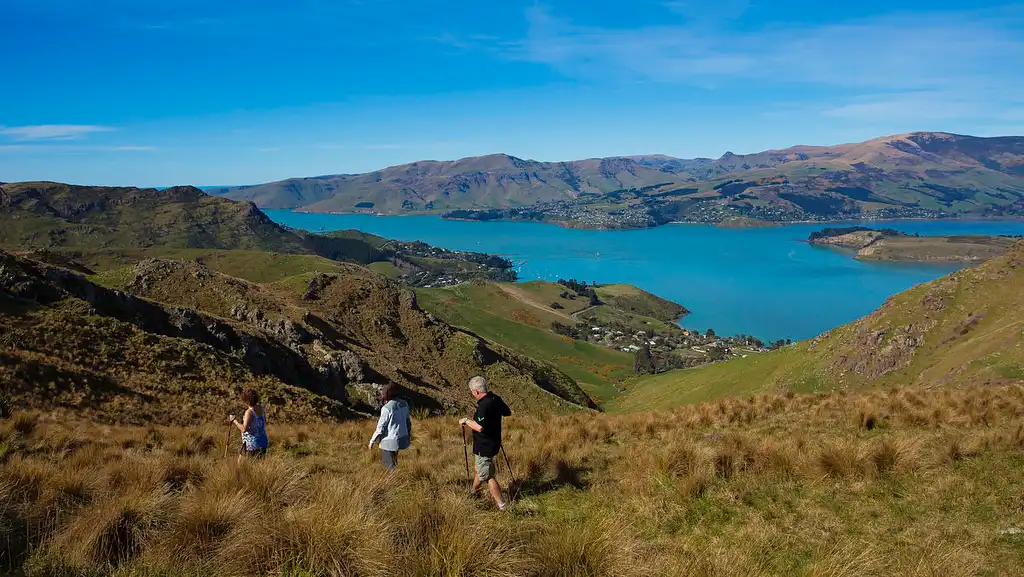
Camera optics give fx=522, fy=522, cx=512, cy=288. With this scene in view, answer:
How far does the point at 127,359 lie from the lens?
18844mm

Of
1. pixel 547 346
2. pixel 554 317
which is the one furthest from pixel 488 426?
pixel 554 317

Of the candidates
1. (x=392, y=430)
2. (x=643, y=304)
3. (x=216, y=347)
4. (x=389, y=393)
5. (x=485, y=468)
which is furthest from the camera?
(x=643, y=304)

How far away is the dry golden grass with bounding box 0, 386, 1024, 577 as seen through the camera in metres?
4.42

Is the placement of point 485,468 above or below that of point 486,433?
below

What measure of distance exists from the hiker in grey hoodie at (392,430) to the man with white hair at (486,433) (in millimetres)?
1409

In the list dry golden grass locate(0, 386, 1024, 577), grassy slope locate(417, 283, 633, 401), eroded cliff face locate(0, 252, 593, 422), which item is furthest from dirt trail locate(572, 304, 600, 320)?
dry golden grass locate(0, 386, 1024, 577)

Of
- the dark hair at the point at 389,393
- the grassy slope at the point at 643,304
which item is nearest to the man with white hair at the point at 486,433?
the dark hair at the point at 389,393

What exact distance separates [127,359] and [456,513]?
19210mm

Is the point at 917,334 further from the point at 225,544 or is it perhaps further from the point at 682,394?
the point at 225,544

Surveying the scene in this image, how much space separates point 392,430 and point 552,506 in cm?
281

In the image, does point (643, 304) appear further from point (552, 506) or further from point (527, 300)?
point (552, 506)

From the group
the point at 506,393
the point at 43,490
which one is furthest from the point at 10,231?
the point at 43,490

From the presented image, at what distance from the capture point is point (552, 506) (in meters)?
7.36

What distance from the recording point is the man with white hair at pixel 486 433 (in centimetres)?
723
